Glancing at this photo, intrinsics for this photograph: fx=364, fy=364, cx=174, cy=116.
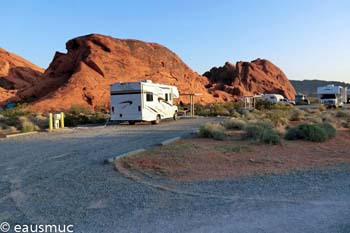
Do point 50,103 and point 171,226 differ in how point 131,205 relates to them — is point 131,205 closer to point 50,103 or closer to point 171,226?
point 171,226

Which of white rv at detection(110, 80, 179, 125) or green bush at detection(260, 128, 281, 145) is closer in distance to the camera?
green bush at detection(260, 128, 281, 145)

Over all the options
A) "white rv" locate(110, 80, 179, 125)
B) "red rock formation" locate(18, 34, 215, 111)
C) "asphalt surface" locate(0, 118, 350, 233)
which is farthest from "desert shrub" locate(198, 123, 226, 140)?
"red rock formation" locate(18, 34, 215, 111)

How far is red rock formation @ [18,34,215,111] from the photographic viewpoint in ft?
146

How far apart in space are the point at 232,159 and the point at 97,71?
41416mm

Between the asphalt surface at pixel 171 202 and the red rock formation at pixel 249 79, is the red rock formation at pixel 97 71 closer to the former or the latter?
the red rock formation at pixel 249 79

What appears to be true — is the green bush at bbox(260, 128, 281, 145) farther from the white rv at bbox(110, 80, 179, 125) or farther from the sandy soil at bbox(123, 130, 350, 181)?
the white rv at bbox(110, 80, 179, 125)

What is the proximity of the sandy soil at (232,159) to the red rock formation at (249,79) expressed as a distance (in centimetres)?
6192

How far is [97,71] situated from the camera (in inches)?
1928

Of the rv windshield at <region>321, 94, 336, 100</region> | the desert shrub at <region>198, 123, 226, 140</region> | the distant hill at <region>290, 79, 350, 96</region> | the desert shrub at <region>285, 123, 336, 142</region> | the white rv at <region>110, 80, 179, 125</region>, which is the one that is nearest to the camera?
the desert shrub at <region>285, 123, 336, 142</region>

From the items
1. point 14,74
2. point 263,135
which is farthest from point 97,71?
point 263,135

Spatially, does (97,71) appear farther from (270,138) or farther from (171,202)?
(171,202)

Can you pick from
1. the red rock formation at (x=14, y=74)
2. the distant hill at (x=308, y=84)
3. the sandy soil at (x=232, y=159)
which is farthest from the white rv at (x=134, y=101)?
the distant hill at (x=308, y=84)

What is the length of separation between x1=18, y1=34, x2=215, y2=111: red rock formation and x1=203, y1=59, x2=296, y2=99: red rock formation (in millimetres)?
17486

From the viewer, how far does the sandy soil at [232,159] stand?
8630 mm
